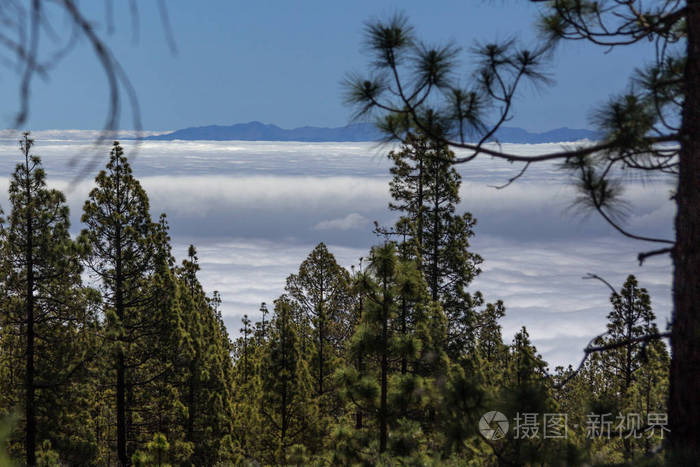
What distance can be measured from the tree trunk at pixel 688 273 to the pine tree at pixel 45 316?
17412 millimetres

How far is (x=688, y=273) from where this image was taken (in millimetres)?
5230

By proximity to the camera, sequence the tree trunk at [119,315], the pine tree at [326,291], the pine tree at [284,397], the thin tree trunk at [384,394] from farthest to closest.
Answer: the pine tree at [326,291] < the tree trunk at [119,315] < the pine tree at [284,397] < the thin tree trunk at [384,394]

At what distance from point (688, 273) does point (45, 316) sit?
61.9ft

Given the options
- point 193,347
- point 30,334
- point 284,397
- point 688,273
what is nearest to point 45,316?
point 30,334

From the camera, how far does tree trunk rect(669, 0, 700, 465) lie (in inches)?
204

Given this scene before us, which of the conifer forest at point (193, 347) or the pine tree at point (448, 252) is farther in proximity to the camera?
the pine tree at point (448, 252)

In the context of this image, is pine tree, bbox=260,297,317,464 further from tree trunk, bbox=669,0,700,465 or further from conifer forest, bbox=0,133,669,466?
tree trunk, bbox=669,0,700,465

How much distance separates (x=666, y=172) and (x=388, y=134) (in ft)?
10.8

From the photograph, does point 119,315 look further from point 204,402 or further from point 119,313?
point 204,402

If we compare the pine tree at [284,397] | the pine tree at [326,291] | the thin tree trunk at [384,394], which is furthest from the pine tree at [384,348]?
the pine tree at [326,291]

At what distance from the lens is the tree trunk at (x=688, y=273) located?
5191mm

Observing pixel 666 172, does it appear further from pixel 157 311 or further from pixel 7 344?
pixel 7 344

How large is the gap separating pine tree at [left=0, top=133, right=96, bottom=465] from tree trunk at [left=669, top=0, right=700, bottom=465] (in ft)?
57.1

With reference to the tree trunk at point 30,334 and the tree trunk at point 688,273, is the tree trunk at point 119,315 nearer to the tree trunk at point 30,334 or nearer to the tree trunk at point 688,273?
the tree trunk at point 30,334
